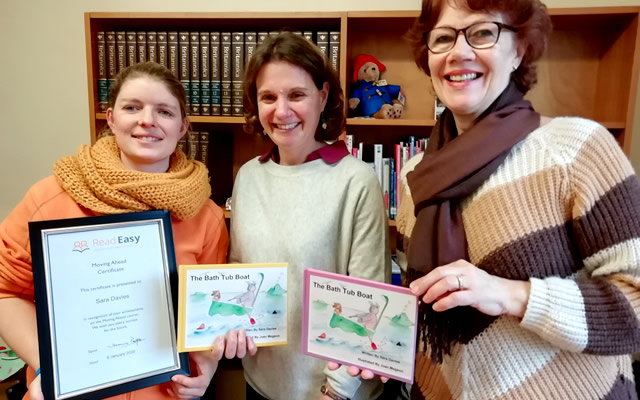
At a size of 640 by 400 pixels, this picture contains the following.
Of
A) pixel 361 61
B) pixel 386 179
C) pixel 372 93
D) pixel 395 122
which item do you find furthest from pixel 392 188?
pixel 361 61

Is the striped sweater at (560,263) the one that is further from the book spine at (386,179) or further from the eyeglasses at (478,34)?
the book spine at (386,179)

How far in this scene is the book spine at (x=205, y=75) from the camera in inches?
77.4

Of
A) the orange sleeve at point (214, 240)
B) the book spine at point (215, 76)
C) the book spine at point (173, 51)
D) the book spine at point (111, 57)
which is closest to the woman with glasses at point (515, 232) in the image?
the orange sleeve at point (214, 240)

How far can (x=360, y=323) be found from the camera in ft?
3.21

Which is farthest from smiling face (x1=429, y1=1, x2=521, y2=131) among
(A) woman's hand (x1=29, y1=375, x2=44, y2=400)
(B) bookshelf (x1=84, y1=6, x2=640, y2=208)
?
(A) woman's hand (x1=29, y1=375, x2=44, y2=400)

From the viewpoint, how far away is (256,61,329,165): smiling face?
1.17 m

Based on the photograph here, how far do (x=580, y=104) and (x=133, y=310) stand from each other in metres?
2.16

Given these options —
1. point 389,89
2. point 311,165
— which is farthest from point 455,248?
point 389,89

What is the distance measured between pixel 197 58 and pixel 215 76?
115 millimetres

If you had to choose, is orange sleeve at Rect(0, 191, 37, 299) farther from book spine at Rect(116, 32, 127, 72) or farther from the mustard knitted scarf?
book spine at Rect(116, 32, 127, 72)

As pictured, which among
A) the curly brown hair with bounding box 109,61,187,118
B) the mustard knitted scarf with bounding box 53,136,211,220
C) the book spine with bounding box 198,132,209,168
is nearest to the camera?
the mustard knitted scarf with bounding box 53,136,211,220

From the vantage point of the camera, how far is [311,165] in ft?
3.99

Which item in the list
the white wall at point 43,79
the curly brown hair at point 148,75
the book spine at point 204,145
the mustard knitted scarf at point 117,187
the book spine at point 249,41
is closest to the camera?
the mustard knitted scarf at point 117,187

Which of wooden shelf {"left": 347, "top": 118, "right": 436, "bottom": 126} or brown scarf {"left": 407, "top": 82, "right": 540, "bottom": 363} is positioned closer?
brown scarf {"left": 407, "top": 82, "right": 540, "bottom": 363}
